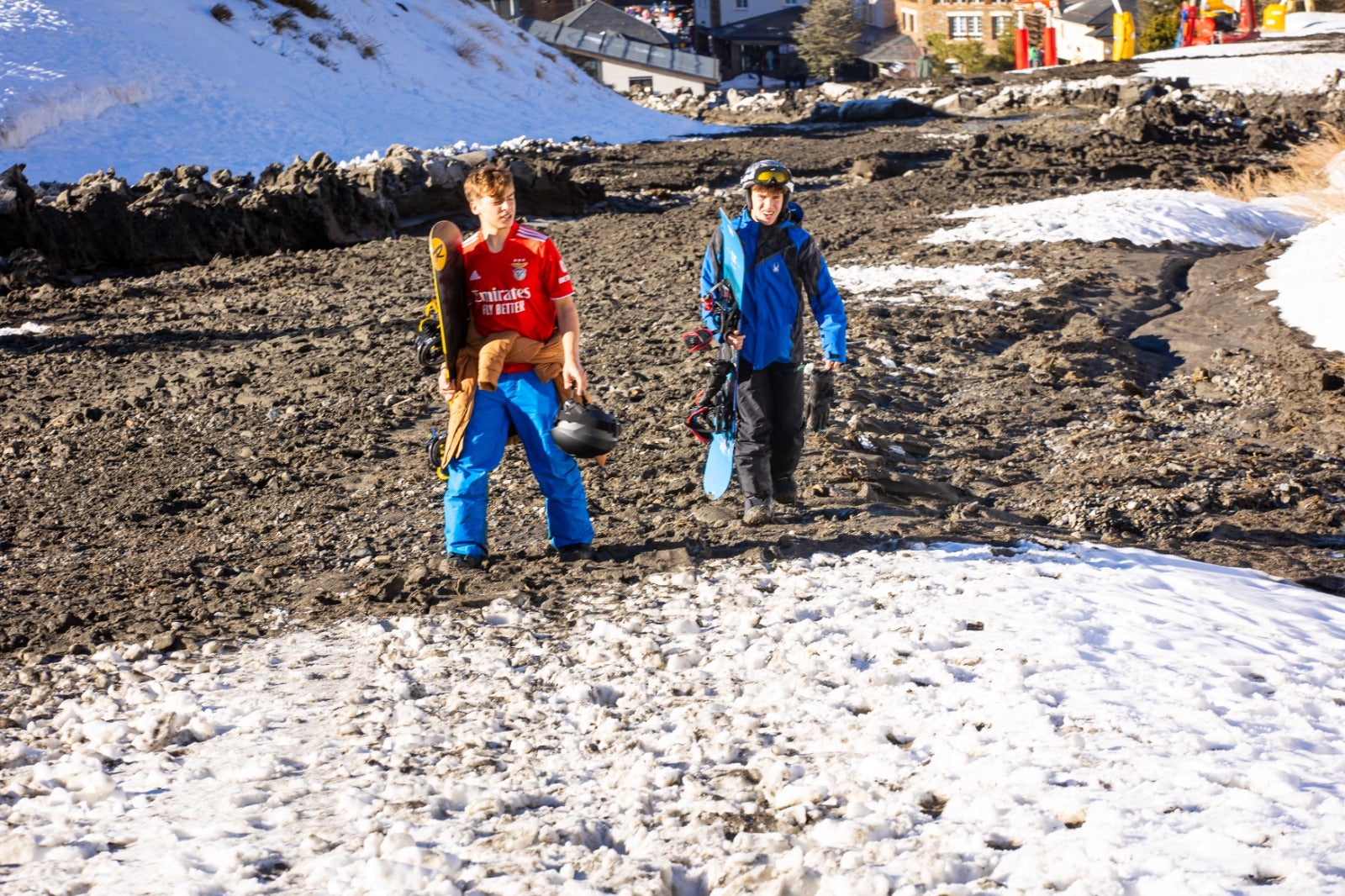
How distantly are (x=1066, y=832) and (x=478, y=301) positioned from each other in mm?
3117

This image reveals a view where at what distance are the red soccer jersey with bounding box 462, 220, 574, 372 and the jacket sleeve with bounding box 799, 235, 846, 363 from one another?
1180 millimetres

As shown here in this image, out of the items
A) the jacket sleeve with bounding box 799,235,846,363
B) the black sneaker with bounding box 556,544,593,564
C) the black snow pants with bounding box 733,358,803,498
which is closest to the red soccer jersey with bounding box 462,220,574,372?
the black sneaker with bounding box 556,544,593,564

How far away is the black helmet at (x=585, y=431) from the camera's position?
5402 mm

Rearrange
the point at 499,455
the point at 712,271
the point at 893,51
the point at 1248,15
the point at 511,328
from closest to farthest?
the point at 511,328
the point at 499,455
the point at 712,271
the point at 1248,15
the point at 893,51

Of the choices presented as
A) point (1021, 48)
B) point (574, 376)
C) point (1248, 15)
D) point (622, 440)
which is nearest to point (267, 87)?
point (622, 440)

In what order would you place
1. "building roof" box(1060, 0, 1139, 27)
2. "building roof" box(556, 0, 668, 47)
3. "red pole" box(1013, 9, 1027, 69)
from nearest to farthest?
"red pole" box(1013, 9, 1027, 69), "building roof" box(556, 0, 668, 47), "building roof" box(1060, 0, 1139, 27)

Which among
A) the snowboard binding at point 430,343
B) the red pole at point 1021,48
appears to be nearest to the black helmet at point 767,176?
the snowboard binding at point 430,343

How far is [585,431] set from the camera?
5402mm

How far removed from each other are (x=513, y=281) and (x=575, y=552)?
1309 mm

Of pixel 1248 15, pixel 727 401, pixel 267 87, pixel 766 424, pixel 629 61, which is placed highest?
pixel 629 61

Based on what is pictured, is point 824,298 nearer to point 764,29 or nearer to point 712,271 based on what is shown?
point 712,271

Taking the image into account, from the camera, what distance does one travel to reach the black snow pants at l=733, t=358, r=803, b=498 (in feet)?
20.2

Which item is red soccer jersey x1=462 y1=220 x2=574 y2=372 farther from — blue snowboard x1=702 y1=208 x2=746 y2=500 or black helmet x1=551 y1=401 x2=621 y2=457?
blue snowboard x1=702 y1=208 x2=746 y2=500

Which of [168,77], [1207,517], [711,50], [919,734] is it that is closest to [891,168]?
[168,77]
